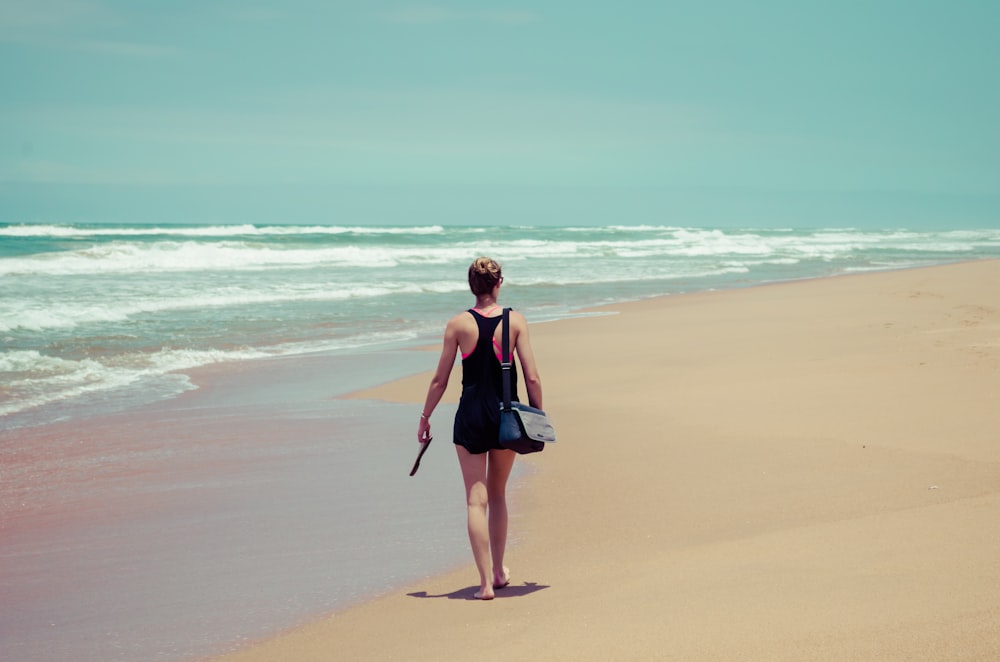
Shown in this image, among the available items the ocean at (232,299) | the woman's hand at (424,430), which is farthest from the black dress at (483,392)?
the ocean at (232,299)

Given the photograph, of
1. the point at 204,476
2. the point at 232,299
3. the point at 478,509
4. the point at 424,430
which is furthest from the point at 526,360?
the point at 232,299

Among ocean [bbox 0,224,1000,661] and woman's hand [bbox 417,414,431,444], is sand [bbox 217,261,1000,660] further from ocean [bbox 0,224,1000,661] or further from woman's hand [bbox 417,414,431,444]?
woman's hand [bbox 417,414,431,444]

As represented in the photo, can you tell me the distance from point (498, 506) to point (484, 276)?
3.71 ft

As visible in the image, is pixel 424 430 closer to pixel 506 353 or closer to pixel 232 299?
pixel 506 353

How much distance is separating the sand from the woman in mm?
218

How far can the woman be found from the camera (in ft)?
14.2

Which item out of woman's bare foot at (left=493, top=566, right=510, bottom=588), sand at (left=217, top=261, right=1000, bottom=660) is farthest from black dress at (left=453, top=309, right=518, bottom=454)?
sand at (left=217, top=261, right=1000, bottom=660)

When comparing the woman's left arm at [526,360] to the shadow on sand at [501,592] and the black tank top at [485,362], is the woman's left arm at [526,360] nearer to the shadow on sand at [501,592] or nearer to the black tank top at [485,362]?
the black tank top at [485,362]

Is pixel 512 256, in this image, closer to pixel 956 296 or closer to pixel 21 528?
pixel 956 296

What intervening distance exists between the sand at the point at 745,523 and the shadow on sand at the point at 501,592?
0.01 meters

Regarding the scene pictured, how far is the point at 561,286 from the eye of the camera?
26.8m

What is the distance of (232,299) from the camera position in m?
21.9

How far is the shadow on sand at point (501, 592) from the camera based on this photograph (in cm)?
434

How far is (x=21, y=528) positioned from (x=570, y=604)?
357 centimetres
